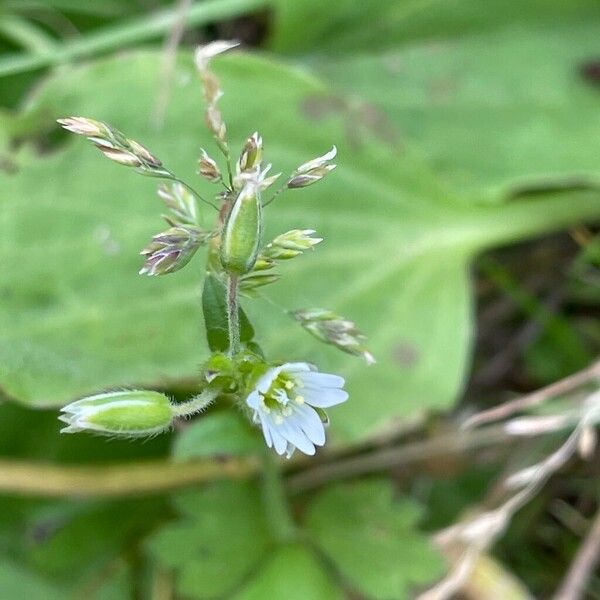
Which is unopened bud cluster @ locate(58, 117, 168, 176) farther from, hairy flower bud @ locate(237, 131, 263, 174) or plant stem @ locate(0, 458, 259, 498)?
plant stem @ locate(0, 458, 259, 498)

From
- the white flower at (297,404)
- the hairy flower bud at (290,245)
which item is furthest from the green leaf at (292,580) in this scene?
the hairy flower bud at (290,245)

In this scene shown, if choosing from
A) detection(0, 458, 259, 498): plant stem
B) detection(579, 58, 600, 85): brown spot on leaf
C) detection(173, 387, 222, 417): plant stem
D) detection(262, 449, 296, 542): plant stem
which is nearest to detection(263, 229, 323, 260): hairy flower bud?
detection(173, 387, 222, 417): plant stem

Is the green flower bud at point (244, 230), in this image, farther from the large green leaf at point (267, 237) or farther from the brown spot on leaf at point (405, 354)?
the brown spot on leaf at point (405, 354)

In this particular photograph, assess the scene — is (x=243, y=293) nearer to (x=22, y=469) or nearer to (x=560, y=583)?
(x=22, y=469)

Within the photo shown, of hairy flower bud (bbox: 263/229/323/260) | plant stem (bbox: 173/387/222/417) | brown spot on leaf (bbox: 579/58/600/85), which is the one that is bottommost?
plant stem (bbox: 173/387/222/417)

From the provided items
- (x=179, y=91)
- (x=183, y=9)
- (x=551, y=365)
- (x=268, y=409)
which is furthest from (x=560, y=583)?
(x=183, y=9)

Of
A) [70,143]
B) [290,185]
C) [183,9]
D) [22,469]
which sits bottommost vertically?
[22,469]

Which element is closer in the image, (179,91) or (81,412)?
(81,412)
